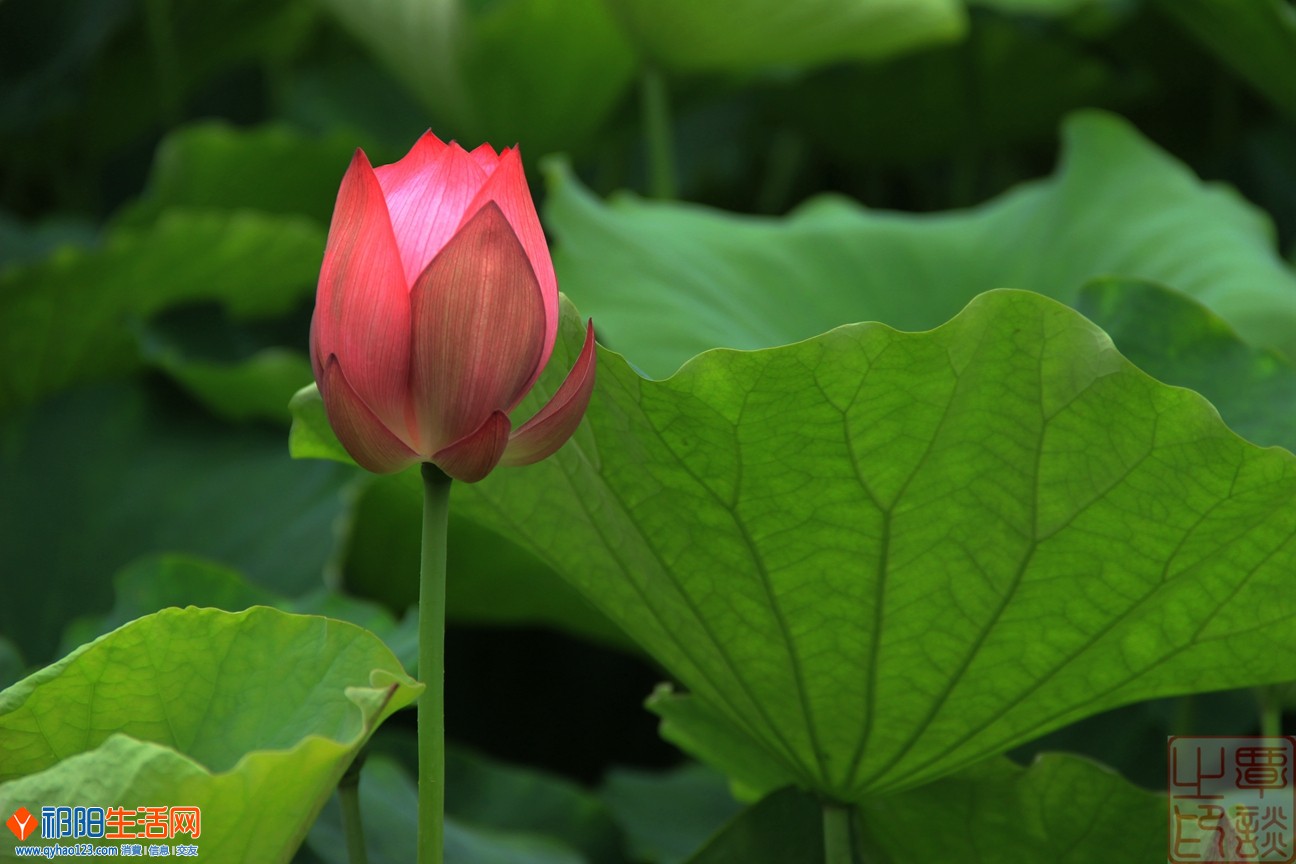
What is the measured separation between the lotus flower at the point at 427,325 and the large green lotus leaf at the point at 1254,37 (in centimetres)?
82

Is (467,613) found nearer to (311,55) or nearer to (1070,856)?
(1070,856)

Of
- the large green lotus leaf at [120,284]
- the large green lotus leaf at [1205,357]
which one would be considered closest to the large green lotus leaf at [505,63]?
the large green lotus leaf at [120,284]

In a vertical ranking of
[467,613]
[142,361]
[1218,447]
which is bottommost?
[1218,447]

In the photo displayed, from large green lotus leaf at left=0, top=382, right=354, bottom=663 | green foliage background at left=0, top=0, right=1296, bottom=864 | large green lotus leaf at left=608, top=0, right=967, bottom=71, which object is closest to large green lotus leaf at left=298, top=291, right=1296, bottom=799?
green foliage background at left=0, top=0, right=1296, bottom=864

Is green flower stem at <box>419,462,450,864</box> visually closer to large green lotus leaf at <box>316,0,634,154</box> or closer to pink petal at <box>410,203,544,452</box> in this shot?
pink petal at <box>410,203,544,452</box>

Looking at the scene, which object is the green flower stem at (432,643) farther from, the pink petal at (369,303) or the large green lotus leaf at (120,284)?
the large green lotus leaf at (120,284)

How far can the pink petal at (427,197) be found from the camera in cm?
40

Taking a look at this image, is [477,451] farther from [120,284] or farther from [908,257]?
[120,284]

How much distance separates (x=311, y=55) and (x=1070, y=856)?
1.37m

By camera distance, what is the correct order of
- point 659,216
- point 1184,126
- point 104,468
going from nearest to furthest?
point 659,216, point 104,468, point 1184,126

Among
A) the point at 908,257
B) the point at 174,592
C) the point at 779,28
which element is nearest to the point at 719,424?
the point at 174,592

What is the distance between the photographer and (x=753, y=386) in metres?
0.48

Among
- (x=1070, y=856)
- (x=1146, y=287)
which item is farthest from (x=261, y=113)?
(x=1070, y=856)

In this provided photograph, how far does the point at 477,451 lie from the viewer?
15.3 inches
